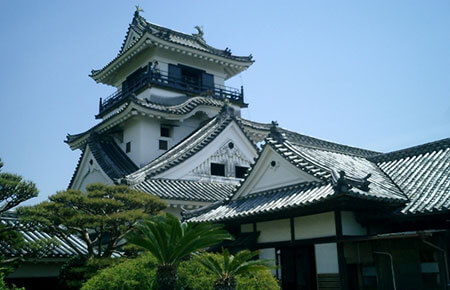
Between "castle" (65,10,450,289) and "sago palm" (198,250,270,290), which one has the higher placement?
"castle" (65,10,450,289)

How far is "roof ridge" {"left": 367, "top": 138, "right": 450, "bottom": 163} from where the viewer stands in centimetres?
1636

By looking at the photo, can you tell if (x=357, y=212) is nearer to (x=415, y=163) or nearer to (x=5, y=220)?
(x=415, y=163)

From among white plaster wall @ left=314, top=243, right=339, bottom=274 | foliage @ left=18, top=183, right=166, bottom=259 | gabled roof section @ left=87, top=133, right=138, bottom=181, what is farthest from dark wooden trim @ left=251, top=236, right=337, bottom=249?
gabled roof section @ left=87, top=133, right=138, bottom=181

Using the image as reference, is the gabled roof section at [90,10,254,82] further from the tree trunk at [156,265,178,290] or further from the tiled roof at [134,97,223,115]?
the tree trunk at [156,265,178,290]

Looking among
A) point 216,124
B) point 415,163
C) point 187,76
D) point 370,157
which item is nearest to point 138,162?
point 216,124

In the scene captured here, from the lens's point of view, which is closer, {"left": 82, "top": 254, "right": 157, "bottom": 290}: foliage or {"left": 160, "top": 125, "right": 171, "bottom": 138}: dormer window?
{"left": 82, "top": 254, "right": 157, "bottom": 290}: foliage

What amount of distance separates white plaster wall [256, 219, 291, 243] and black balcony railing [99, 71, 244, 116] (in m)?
15.6

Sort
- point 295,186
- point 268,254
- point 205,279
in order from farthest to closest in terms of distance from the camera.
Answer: point 268,254, point 295,186, point 205,279

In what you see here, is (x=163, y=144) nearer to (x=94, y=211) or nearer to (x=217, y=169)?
(x=217, y=169)

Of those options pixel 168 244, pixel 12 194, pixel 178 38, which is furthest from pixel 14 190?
pixel 178 38

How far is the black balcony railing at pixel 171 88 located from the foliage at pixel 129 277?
55.8 feet

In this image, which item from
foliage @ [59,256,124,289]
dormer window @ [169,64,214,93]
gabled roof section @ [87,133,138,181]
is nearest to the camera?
foliage @ [59,256,124,289]

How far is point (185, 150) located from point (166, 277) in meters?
13.9

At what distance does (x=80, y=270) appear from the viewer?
15773mm
